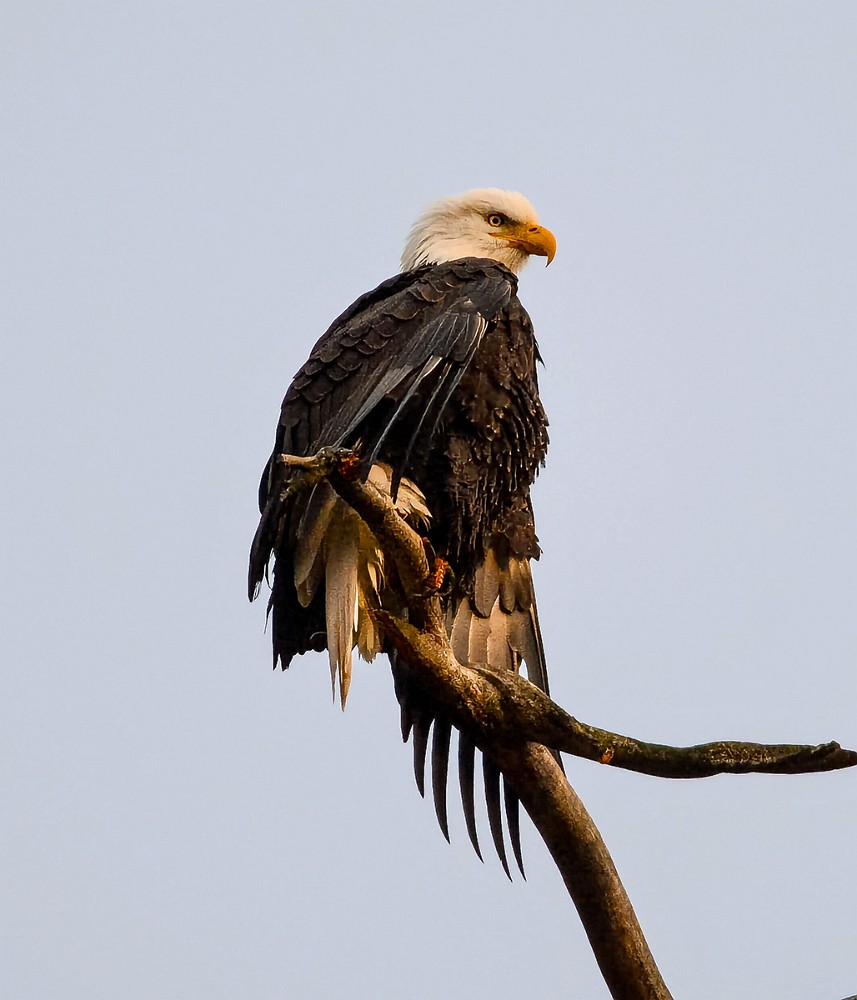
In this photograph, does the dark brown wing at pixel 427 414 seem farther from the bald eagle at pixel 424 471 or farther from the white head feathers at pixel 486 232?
the white head feathers at pixel 486 232

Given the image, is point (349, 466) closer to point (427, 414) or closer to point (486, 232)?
point (427, 414)

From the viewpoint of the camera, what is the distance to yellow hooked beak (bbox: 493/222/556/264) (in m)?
6.58

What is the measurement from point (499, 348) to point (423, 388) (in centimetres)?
42

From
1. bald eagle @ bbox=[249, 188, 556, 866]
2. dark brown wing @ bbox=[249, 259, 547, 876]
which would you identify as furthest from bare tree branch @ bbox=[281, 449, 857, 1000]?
dark brown wing @ bbox=[249, 259, 547, 876]

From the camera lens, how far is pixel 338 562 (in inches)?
200

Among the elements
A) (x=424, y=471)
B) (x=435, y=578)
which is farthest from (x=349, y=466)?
(x=424, y=471)

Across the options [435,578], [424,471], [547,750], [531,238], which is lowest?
[547,750]

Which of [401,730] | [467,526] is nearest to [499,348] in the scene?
[467,526]

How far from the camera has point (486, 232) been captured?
663 cm

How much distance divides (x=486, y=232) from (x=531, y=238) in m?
0.22

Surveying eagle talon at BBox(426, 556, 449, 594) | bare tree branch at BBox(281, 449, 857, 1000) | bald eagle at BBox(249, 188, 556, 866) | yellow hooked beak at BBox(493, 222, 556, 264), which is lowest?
bare tree branch at BBox(281, 449, 857, 1000)

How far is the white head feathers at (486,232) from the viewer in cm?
657

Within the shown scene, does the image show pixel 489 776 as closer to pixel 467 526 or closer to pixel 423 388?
pixel 467 526

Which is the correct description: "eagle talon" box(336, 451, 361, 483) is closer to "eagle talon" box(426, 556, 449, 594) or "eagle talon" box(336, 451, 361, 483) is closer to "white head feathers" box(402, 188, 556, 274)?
"eagle talon" box(426, 556, 449, 594)
